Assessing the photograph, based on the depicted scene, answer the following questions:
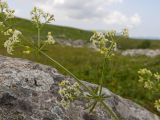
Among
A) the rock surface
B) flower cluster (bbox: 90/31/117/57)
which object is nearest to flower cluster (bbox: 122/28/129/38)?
flower cluster (bbox: 90/31/117/57)

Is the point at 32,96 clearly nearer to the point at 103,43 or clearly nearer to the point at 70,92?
the point at 70,92

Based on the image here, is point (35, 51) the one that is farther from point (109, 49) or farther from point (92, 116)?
point (92, 116)

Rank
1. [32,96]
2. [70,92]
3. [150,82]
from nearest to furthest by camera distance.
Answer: [150,82] < [70,92] < [32,96]

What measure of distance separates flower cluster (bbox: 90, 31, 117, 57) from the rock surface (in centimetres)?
305

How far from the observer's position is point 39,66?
385 inches

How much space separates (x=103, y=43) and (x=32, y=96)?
3379 millimetres

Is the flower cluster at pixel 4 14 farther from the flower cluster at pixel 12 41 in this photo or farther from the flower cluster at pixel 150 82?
the flower cluster at pixel 150 82

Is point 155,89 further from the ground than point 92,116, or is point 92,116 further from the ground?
point 155,89

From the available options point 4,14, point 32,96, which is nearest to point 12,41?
point 4,14

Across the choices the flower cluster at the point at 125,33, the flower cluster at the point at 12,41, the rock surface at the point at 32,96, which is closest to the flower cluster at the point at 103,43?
the flower cluster at the point at 125,33

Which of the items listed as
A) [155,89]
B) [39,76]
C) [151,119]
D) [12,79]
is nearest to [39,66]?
[39,76]

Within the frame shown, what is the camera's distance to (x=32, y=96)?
8609 millimetres

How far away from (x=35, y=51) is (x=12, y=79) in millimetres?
3286

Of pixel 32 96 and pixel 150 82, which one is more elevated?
pixel 150 82
